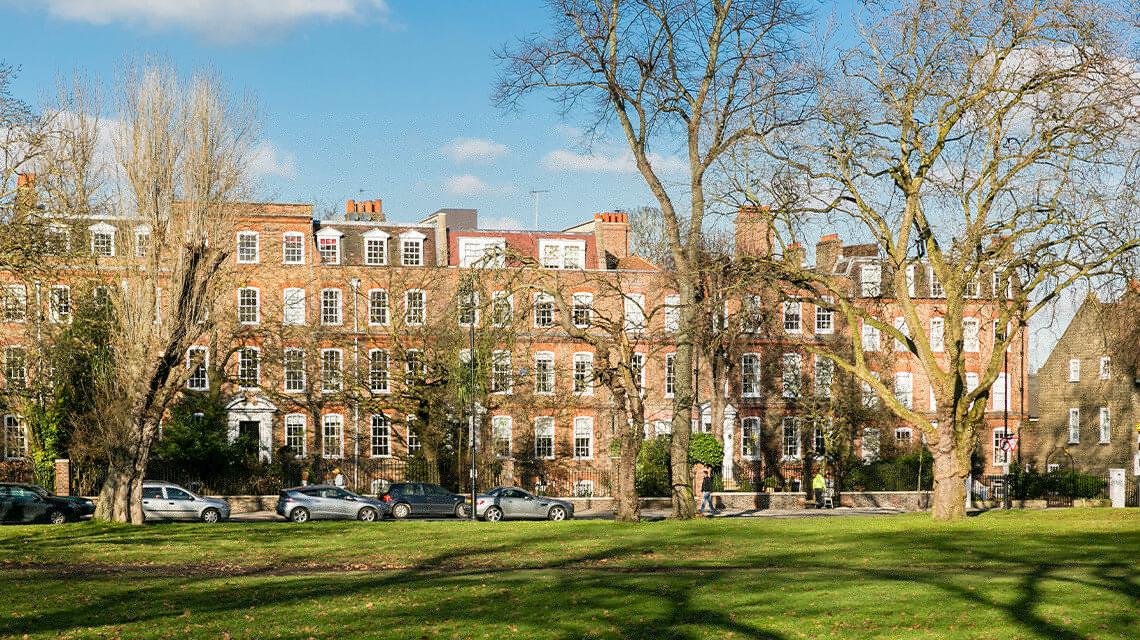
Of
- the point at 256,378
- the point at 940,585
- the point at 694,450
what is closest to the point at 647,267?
the point at 694,450

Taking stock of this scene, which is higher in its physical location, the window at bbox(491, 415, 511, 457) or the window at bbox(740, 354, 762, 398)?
the window at bbox(740, 354, 762, 398)

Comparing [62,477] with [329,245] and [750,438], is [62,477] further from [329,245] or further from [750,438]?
[750,438]

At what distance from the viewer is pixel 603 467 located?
184 ft

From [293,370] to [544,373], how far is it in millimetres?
11477

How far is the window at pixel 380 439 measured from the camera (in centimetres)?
5409

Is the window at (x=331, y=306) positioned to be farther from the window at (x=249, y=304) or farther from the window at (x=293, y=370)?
the window at (x=249, y=304)

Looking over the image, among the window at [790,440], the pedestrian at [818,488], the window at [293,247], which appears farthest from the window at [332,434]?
the window at [790,440]

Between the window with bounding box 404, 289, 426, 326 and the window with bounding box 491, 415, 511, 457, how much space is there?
5995mm

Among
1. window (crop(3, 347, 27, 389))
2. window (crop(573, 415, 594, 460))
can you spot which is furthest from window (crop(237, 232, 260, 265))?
window (crop(573, 415, 594, 460))

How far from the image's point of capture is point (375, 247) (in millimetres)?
57719

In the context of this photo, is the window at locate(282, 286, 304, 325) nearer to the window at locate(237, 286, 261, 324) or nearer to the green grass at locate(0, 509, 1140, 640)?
the window at locate(237, 286, 261, 324)

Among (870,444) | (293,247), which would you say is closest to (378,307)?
(293,247)

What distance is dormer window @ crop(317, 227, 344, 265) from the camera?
56.6m

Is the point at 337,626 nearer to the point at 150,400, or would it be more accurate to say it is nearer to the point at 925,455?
the point at 150,400
